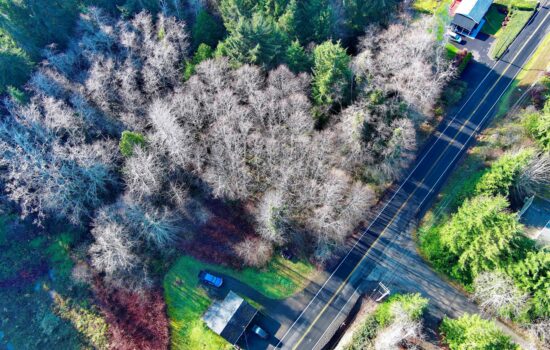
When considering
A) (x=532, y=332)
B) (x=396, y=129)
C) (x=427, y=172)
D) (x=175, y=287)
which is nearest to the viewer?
(x=532, y=332)

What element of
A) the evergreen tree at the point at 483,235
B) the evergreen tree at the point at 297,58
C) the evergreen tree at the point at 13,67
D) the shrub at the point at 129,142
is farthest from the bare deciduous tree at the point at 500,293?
the evergreen tree at the point at 13,67

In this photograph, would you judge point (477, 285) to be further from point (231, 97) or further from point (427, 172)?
point (231, 97)

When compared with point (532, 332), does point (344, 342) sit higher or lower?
lower

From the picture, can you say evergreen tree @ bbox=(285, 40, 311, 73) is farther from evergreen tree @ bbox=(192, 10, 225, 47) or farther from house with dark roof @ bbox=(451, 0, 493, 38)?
house with dark roof @ bbox=(451, 0, 493, 38)

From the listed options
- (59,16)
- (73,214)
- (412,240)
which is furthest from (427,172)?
(59,16)

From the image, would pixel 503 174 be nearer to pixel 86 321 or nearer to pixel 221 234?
pixel 221 234

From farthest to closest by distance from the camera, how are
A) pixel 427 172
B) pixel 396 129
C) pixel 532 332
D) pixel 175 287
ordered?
1. pixel 427 172
2. pixel 175 287
3. pixel 396 129
4. pixel 532 332

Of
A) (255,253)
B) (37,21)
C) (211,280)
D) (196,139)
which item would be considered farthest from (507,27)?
(37,21)

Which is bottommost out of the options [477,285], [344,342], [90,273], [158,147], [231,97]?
[90,273]
